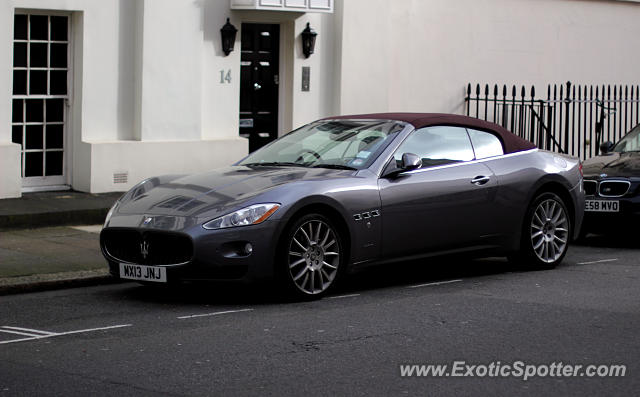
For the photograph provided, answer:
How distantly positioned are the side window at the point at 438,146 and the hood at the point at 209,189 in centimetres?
80

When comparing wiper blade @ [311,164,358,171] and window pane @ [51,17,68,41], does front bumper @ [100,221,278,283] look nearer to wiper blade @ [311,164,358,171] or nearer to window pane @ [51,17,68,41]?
wiper blade @ [311,164,358,171]

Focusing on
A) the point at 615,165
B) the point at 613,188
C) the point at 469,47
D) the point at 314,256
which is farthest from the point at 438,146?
the point at 469,47

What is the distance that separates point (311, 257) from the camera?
9.32 m

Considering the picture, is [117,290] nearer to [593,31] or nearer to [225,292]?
[225,292]

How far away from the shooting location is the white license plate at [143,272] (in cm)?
908

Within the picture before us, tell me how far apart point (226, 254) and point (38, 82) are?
7.37m

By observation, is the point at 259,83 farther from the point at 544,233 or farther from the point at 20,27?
the point at 544,233

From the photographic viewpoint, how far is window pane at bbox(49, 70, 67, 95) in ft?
50.9

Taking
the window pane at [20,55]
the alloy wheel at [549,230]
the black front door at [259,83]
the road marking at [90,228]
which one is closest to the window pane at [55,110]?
the window pane at [20,55]

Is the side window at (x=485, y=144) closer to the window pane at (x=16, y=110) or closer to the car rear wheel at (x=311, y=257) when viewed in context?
the car rear wheel at (x=311, y=257)

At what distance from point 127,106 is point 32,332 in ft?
26.9

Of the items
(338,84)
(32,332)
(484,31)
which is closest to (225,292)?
(32,332)

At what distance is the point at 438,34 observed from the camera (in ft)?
66.1

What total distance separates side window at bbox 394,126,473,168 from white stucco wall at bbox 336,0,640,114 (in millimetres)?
7781
